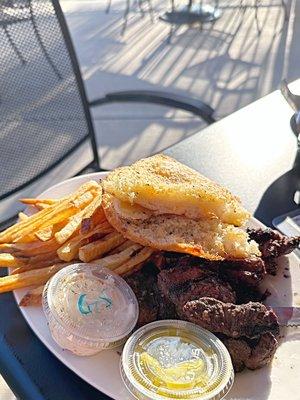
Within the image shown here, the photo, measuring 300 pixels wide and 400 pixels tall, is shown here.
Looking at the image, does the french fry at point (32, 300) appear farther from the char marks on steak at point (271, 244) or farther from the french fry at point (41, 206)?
the char marks on steak at point (271, 244)

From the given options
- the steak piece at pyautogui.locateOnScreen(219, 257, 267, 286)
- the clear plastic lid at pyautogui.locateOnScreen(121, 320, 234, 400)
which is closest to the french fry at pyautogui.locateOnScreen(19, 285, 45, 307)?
the clear plastic lid at pyautogui.locateOnScreen(121, 320, 234, 400)

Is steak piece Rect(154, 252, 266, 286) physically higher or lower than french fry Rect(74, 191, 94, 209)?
lower

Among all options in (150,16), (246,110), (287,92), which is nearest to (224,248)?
(287,92)

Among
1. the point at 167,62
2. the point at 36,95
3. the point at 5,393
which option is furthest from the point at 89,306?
the point at 167,62

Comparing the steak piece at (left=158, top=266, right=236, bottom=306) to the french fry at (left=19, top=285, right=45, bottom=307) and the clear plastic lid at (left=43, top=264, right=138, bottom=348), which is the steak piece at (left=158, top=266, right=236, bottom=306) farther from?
the french fry at (left=19, top=285, right=45, bottom=307)

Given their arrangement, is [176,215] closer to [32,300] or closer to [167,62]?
[32,300]

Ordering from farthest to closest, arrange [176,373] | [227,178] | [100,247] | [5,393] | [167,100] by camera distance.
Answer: [167,100]
[5,393]
[227,178]
[100,247]
[176,373]

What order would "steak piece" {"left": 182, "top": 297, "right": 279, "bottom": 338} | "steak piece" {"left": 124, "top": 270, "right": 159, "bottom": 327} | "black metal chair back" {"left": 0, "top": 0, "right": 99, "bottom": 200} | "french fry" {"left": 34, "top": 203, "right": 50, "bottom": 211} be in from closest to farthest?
"steak piece" {"left": 182, "top": 297, "right": 279, "bottom": 338}, "steak piece" {"left": 124, "top": 270, "right": 159, "bottom": 327}, "french fry" {"left": 34, "top": 203, "right": 50, "bottom": 211}, "black metal chair back" {"left": 0, "top": 0, "right": 99, "bottom": 200}
